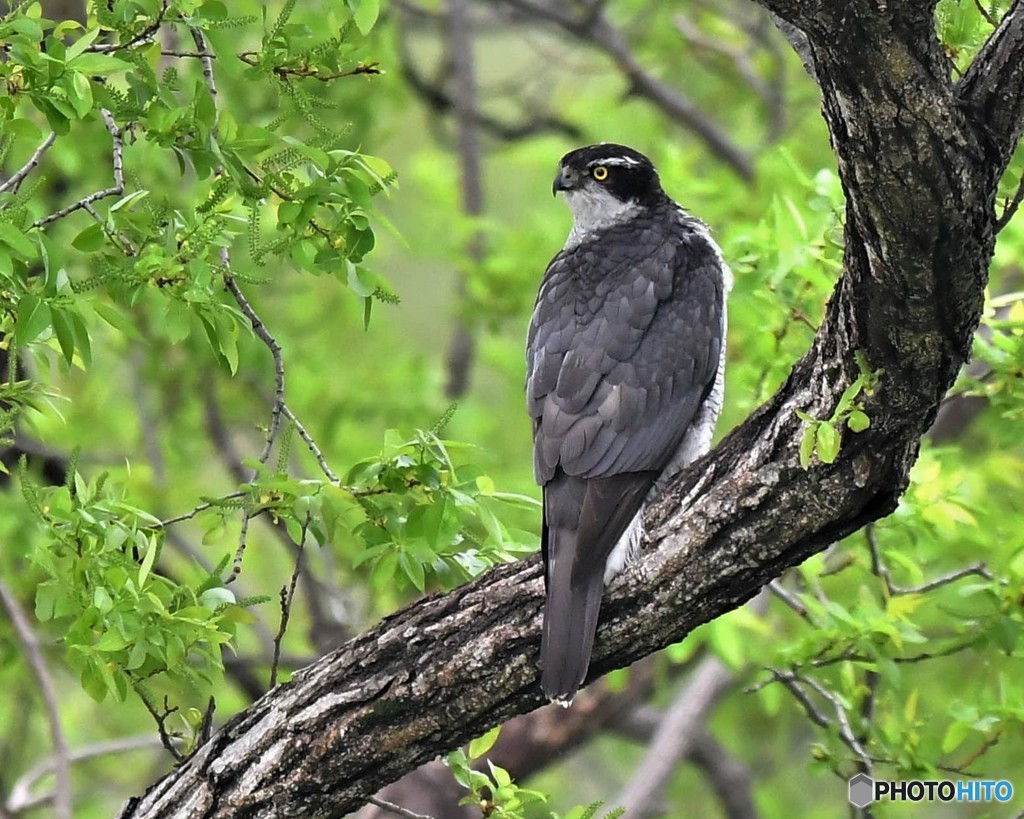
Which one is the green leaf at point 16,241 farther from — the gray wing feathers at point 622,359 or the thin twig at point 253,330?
the gray wing feathers at point 622,359

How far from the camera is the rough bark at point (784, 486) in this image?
2.61 m

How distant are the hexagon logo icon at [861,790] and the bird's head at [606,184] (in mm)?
2165

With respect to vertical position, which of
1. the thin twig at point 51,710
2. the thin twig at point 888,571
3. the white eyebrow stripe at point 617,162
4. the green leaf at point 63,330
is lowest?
the thin twig at point 51,710

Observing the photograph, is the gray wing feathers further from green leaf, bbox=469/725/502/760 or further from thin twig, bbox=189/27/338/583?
thin twig, bbox=189/27/338/583

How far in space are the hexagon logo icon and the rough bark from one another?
1.36m

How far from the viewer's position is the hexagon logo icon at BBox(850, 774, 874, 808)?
177 inches

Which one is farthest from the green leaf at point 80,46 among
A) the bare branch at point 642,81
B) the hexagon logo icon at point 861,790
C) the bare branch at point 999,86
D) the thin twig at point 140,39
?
the bare branch at point 642,81

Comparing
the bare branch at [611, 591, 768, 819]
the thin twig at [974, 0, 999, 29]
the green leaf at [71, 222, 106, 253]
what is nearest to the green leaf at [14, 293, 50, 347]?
the green leaf at [71, 222, 106, 253]

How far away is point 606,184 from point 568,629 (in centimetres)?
240

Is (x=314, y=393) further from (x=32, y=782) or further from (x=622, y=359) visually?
(x=622, y=359)

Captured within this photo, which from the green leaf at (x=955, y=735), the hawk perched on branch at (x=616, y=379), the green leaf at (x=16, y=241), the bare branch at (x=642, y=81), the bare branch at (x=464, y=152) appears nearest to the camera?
the green leaf at (x=16, y=241)

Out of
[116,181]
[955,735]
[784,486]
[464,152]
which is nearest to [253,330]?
[116,181]

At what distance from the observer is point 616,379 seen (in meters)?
4.34

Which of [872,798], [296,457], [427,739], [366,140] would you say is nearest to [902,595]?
[872,798]
